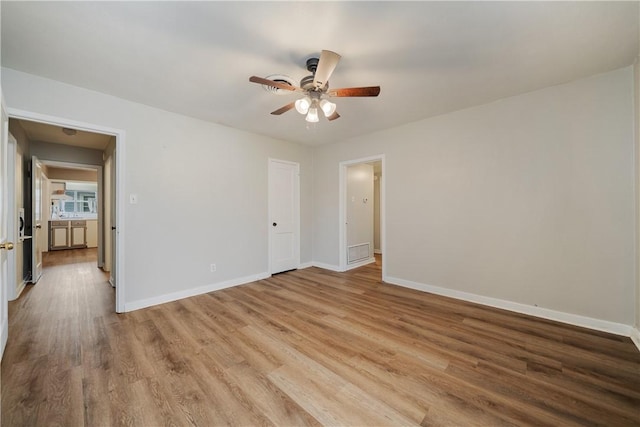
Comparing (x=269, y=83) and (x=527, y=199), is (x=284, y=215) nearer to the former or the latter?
(x=269, y=83)

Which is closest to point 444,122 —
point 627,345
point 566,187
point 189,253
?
point 566,187

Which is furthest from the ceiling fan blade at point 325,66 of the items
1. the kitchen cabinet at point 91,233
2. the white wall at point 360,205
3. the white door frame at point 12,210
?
the kitchen cabinet at point 91,233

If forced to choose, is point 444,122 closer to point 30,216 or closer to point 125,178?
point 125,178

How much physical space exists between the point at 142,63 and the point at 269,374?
9.30 ft

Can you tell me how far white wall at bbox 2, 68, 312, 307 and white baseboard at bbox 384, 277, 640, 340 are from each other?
9.27 feet

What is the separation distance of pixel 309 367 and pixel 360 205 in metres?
Answer: 3.84

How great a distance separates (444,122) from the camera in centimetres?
333

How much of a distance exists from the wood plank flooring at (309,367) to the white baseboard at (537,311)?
4.6 inches

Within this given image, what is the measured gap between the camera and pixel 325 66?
1784 millimetres

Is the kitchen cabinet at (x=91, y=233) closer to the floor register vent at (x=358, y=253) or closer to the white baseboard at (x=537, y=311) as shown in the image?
the floor register vent at (x=358, y=253)

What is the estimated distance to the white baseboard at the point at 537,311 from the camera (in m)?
2.31

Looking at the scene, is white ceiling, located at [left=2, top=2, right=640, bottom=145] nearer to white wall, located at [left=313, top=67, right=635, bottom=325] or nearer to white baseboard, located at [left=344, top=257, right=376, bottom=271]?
white wall, located at [left=313, top=67, right=635, bottom=325]

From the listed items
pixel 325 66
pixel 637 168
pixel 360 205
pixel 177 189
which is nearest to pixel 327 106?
pixel 325 66

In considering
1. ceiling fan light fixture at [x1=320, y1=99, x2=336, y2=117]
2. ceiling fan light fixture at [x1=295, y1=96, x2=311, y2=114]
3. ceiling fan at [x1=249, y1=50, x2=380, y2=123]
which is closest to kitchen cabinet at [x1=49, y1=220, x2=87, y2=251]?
ceiling fan at [x1=249, y1=50, x2=380, y2=123]
